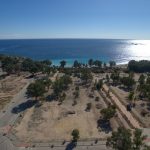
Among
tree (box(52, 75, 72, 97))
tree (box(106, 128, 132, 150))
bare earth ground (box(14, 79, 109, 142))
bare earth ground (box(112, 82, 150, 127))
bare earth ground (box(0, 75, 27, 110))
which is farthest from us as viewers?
tree (box(52, 75, 72, 97))

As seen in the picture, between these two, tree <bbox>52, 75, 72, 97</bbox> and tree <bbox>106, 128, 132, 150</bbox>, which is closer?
tree <bbox>106, 128, 132, 150</bbox>

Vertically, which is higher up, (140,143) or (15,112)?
(140,143)

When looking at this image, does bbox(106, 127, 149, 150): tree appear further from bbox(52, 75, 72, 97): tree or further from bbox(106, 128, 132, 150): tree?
bbox(52, 75, 72, 97): tree

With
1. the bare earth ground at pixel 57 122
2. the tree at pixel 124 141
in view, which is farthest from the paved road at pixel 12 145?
the tree at pixel 124 141

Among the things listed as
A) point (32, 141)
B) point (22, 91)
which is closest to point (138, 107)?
point (32, 141)

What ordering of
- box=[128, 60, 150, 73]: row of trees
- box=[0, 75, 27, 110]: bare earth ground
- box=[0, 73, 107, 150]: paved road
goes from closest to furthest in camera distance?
box=[0, 73, 107, 150]: paved road < box=[0, 75, 27, 110]: bare earth ground < box=[128, 60, 150, 73]: row of trees

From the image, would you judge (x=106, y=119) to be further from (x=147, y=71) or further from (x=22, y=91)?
(x=147, y=71)

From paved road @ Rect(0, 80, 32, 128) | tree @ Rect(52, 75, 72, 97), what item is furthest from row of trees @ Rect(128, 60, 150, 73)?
paved road @ Rect(0, 80, 32, 128)
